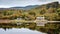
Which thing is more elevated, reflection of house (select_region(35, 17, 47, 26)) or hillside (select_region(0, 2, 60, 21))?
hillside (select_region(0, 2, 60, 21))

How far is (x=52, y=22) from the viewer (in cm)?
129

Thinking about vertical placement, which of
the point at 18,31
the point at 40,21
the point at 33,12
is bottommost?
the point at 18,31

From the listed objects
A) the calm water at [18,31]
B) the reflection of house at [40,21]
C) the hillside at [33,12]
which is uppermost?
the hillside at [33,12]

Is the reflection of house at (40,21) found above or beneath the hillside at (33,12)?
beneath

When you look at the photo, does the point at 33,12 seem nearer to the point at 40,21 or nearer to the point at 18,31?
the point at 40,21

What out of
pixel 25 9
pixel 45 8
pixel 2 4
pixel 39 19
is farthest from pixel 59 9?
pixel 2 4

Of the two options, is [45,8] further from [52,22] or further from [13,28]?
[13,28]

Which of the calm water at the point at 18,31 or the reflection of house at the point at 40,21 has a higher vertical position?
the reflection of house at the point at 40,21

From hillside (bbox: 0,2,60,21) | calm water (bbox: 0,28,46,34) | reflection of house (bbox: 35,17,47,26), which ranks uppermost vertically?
hillside (bbox: 0,2,60,21)

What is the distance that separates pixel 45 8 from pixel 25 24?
30 cm

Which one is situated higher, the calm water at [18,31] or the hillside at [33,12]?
the hillside at [33,12]

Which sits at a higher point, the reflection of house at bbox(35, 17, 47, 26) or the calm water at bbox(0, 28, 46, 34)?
the reflection of house at bbox(35, 17, 47, 26)

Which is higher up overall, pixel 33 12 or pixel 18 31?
pixel 33 12

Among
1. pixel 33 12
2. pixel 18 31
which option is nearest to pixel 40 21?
pixel 33 12
